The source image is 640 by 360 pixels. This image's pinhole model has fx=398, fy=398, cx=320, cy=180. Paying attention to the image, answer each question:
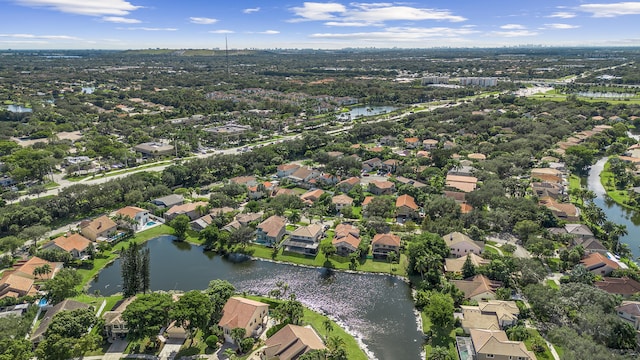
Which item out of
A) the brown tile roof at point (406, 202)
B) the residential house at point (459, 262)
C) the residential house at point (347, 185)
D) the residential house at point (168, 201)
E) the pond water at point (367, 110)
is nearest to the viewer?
the residential house at point (459, 262)

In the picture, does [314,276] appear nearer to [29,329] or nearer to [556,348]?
[556,348]

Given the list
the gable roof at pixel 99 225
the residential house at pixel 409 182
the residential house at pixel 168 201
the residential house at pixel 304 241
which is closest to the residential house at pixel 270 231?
the residential house at pixel 304 241

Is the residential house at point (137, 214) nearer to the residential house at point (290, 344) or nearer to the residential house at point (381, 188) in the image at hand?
the residential house at point (290, 344)

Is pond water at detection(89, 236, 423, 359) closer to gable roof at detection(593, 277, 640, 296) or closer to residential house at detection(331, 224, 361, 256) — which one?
residential house at detection(331, 224, 361, 256)

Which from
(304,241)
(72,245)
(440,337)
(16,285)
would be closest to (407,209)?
(304,241)

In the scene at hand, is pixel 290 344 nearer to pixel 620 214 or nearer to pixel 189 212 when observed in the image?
pixel 189 212

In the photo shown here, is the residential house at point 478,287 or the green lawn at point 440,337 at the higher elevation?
the residential house at point 478,287

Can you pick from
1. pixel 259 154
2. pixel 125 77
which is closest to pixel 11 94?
pixel 125 77
